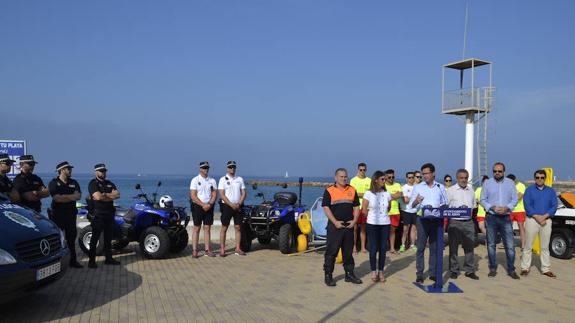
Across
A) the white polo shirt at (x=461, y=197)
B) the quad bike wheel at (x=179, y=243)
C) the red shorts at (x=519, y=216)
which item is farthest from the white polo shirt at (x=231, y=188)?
the red shorts at (x=519, y=216)

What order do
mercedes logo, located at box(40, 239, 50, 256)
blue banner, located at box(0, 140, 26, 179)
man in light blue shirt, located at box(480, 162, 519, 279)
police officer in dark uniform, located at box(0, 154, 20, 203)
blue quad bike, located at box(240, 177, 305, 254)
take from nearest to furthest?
mercedes logo, located at box(40, 239, 50, 256) → police officer in dark uniform, located at box(0, 154, 20, 203) → man in light blue shirt, located at box(480, 162, 519, 279) → blue quad bike, located at box(240, 177, 305, 254) → blue banner, located at box(0, 140, 26, 179)

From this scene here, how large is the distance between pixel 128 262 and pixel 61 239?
113 inches

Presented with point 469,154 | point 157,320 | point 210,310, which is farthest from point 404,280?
point 469,154

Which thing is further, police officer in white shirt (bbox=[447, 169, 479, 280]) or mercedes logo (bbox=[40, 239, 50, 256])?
police officer in white shirt (bbox=[447, 169, 479, 280])

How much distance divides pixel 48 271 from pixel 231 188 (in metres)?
4.55

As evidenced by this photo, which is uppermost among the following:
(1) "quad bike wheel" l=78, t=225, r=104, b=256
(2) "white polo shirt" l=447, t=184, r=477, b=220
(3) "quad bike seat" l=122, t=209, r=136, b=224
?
(2) "white polo shirt" l=447, t=184, r=477, b=220

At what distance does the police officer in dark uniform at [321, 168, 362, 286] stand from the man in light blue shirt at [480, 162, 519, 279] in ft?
7.62

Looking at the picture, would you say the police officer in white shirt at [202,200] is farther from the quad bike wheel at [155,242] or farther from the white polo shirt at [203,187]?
the quad bike wheel at [155,242]

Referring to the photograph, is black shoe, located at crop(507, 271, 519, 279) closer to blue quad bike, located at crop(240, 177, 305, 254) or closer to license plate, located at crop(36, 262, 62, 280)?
blue quad bike, located at crop(240, 177, 305, 254)

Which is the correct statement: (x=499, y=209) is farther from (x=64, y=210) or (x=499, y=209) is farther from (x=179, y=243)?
(x=64, y=210)

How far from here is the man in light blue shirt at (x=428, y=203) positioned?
7254 mm

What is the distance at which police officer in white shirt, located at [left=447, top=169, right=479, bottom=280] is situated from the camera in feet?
25.1

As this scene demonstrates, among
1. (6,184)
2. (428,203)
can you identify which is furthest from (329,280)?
(6,184)

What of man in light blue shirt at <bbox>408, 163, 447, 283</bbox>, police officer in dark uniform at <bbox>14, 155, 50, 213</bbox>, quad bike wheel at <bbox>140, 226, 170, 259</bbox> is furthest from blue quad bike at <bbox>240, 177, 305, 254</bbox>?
police officer in dark uniform at <bbox>14, 155, 50, 213</bbox>
